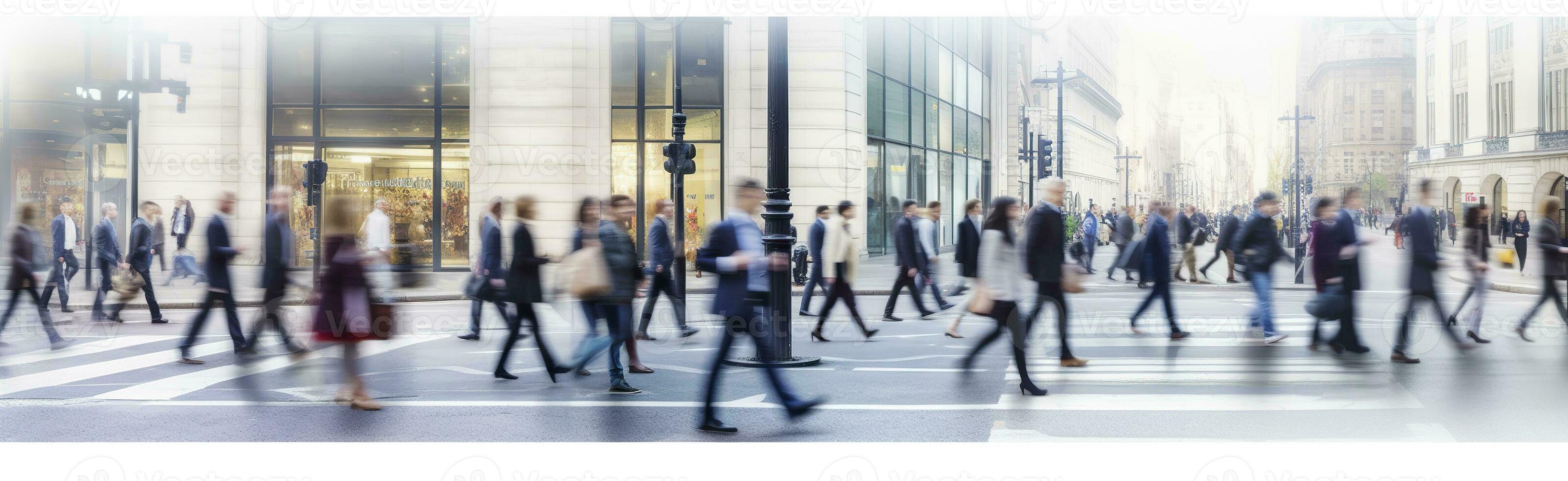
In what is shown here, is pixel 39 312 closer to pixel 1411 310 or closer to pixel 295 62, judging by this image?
pixel 1411 310

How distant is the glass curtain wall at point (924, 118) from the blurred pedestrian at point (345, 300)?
19.8 meters

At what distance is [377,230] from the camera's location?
15273 mm

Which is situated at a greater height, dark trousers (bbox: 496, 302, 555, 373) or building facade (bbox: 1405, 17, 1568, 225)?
building facade (bbox: 1405, 17, 1568, 225)

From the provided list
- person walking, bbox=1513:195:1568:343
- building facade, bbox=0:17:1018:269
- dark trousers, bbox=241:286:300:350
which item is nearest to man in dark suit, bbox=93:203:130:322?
dark trousers, bbox=241:286:300:350

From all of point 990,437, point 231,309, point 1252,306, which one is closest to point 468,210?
point 231,309

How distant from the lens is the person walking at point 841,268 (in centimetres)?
1140

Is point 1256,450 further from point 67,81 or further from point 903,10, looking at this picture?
point 67,81

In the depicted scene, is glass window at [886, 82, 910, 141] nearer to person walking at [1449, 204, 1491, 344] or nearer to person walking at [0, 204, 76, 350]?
person walking at [1449, 204, 1491, 344]

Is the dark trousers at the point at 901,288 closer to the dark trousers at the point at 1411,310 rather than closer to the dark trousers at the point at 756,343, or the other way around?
the dark trousers at the point at 1411,310

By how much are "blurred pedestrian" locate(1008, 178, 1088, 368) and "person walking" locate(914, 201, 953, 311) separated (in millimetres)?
4577

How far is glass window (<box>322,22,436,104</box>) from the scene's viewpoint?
22859mm

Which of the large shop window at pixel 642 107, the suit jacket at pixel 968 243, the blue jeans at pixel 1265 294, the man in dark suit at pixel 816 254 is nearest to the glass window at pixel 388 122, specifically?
the large shop window at pixel 642 107

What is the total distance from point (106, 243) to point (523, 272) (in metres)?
8.32

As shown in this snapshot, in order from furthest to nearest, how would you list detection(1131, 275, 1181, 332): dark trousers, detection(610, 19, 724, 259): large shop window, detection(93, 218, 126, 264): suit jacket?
detection(610, 19, 724, 259): large shop window
detection(93, 218, 126, 264): suit jacket
detection(1131, 275, 1181, 332): dark trousers
